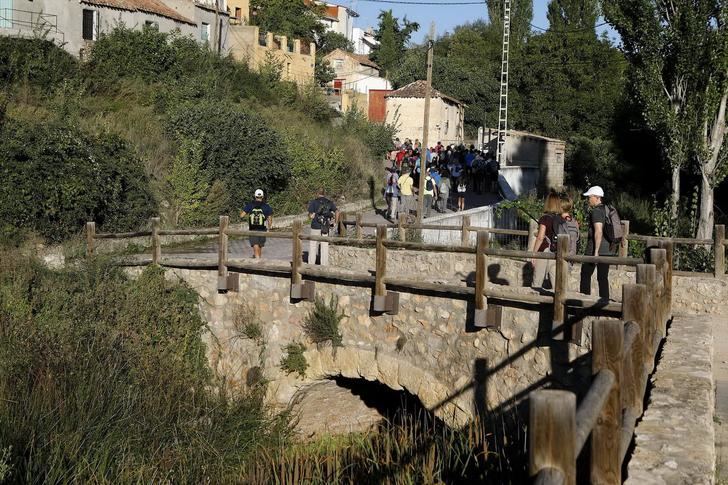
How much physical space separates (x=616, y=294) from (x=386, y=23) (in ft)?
201

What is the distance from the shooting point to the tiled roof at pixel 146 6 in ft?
103

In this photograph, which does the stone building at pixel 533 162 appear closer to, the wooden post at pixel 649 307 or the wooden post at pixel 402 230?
the wooden post at pixel 402 230

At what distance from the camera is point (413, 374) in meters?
11.6

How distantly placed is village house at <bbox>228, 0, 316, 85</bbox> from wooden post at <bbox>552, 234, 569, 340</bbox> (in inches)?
1134

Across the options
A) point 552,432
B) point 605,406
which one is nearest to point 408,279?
point 605,406

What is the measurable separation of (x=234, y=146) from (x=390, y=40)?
4742 centimetres

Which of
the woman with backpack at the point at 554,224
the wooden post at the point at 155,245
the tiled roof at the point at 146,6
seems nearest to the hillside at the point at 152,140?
the tiled roof at the point at 146,6

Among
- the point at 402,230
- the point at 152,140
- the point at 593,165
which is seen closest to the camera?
the point at 402,230

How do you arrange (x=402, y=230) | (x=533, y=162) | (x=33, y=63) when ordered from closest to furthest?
(x=402, y=230), (x=33, y=63), (x=533, y=162)

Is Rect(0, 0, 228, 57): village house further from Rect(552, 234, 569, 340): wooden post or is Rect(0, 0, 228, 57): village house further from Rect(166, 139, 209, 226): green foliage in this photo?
Rect(552, 234, 569, 340): wooden post

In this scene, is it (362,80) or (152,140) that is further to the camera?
(362,80)

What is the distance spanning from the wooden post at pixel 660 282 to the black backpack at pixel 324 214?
8437mm

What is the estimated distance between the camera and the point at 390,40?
69.2 meters

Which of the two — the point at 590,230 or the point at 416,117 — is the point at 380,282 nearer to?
the point at 590,230
